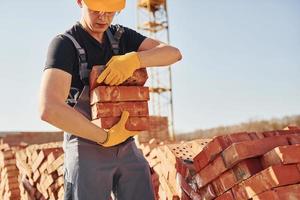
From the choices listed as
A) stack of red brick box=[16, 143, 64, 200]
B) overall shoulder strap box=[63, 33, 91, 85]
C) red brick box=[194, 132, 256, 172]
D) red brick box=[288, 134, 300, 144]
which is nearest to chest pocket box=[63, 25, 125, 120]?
overall shoulder strap box=[63, 33, 91, 85]

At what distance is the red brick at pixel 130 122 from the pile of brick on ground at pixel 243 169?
0.57 meters

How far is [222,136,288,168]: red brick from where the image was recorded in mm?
2521

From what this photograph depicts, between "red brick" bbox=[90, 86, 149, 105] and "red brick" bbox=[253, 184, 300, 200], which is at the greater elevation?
"red brick" bbox=[90, 86, 149, 105]

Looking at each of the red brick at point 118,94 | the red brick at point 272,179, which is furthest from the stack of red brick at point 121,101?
the red brick at point 272,179

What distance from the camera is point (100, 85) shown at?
2342mm

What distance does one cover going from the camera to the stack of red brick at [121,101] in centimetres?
230

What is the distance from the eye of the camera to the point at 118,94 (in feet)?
7.80

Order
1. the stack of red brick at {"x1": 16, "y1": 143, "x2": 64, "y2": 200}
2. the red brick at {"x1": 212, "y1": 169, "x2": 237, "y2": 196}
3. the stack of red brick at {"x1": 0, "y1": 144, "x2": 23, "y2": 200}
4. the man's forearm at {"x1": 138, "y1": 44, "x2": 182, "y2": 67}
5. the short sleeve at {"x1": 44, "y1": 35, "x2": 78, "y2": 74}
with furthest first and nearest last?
the stack of red brick at {"x1": 0, "y1": 144, "x2": 23, "y2": 200} → the stack of red brick at {"x1": 16, "y1": 143, "x2": 64, "y2": 200} → the red brick at {"x1": 212, "y1": 169, "x2": 237, "y2": 196} → the man's forearm at {"x1": 138, "y1": 44, "x2": 182, "y2": 67} → the short sleeve at {"x1": 44, "y1": 35, "x2": 78, "y2": 74}

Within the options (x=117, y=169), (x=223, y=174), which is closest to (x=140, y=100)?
(x=117, y=169)

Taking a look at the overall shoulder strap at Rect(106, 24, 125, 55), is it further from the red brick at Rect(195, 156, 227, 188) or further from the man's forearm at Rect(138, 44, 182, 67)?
the red brick at Rect(195, 156, 227, 188)

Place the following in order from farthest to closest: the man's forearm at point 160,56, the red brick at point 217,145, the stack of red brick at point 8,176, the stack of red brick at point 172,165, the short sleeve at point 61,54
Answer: the stack of red brick at point 8,176 < the stack of red brick at point 172,165 < the red brick at point 217,145 < the man's forearm at point 160,56 < the short sleeve at point 61,54

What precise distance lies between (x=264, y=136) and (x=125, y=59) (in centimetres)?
124

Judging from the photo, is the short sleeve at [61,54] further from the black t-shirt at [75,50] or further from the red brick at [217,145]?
the red brick at [217,145]

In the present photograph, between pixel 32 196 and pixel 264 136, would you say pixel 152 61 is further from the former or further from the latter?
pixel 32 196
